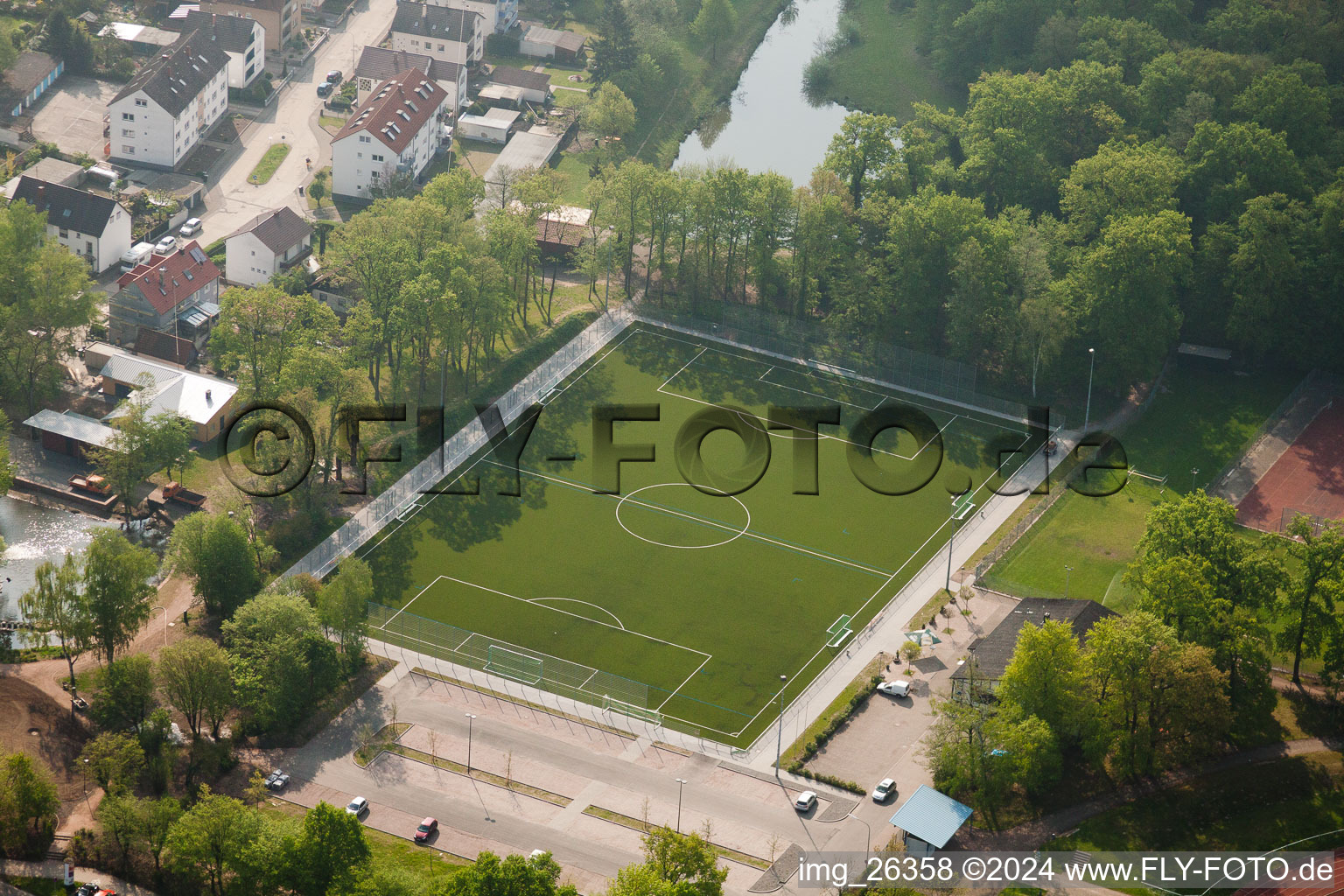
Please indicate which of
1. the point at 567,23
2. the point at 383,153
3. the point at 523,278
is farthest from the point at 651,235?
the point at 567,23

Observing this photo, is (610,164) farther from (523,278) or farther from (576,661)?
(576,661)

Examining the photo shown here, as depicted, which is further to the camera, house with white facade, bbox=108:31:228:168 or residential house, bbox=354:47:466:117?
residential house, bbox=354:47:466:117

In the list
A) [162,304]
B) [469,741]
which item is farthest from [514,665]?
[162,304]

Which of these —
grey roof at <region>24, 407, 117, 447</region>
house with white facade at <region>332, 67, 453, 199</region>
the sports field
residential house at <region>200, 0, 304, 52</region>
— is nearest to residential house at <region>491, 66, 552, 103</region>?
house with white facade at <region>332, 67, 453, 199</region>

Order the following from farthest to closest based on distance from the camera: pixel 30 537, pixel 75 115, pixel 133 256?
1. pixel 75 115
2. pixel 133 256
3. pixel 30 537

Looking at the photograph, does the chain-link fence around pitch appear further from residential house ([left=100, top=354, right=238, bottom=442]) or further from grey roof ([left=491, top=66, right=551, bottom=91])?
grey roof ([left=491, top=66, right=551, bottom=91])

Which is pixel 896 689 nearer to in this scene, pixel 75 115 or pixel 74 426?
pixel 74 426

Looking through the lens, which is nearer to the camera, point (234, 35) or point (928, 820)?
point (928, 820)
